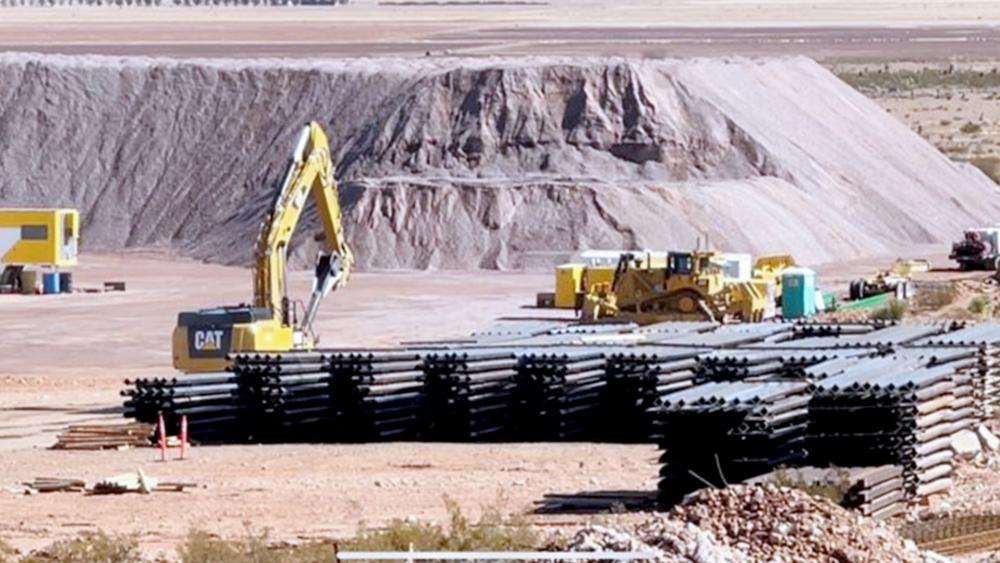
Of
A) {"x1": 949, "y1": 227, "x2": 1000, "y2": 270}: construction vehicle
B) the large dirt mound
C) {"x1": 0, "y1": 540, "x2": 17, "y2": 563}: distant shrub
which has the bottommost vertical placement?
{"x1": 0, "y1": 540, "x2": 17, "y2": 563}: distant shrub

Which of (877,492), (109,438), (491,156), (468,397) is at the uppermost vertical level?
(491,156)

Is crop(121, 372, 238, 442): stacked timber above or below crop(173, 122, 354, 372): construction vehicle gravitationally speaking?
below

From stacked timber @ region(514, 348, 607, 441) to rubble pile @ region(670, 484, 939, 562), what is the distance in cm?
1261

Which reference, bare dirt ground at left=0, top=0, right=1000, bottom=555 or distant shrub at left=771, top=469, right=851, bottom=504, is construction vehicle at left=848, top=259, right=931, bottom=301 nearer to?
bare dirt ground at left=0, top=0, right=1000, bottom=555

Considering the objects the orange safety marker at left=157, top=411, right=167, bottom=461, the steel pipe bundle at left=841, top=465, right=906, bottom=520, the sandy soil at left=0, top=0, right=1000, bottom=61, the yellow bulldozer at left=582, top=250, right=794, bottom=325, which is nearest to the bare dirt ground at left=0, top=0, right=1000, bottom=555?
the orange safety marker at left=157, top=411, right=167, bottom=461

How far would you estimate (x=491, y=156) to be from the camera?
72.8 m

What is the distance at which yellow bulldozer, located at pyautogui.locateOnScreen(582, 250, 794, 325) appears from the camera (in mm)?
47312

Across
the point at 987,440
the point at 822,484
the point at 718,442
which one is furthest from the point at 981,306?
the point at 822,484

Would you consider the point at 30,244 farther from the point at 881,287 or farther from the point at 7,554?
the point at 7,554

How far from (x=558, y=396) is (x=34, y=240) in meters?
33.2

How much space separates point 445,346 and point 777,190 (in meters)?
36.2

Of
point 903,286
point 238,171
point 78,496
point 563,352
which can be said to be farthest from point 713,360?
point 238,171

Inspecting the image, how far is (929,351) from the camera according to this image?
3175cm

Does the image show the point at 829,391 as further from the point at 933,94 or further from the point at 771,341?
the point at 933,94
